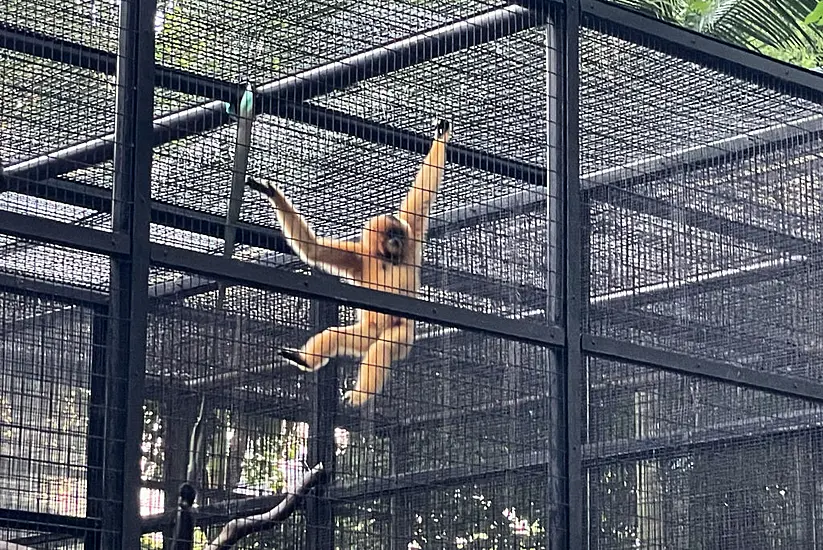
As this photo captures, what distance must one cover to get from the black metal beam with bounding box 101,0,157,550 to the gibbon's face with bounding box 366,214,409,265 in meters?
1.83

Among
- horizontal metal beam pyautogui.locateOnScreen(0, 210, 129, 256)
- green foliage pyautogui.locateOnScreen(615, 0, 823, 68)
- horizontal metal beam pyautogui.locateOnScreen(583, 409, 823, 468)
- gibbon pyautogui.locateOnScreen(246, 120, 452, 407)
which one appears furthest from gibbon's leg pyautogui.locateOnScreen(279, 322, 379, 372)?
green foliage pyautogui.locateOnScreen(615, 0, 823, 68)

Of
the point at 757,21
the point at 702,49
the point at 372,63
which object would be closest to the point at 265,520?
the point at 372,63

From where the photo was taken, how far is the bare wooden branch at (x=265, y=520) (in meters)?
4.52

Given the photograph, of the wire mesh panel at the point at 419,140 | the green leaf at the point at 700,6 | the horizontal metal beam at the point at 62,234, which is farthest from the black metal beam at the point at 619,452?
the green leaf at the point at 700,6

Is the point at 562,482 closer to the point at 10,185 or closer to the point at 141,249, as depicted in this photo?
the point at 141,249

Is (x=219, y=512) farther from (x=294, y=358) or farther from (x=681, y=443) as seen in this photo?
(x=681, y=443)

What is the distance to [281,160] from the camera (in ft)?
17.7

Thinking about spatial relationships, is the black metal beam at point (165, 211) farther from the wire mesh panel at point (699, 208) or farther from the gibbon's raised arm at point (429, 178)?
the wire mesh panel at point (699, 208)

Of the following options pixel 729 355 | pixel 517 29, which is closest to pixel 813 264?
pixel 729 355

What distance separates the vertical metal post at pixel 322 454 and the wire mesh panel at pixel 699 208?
1.00 meters

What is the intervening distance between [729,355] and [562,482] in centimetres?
108

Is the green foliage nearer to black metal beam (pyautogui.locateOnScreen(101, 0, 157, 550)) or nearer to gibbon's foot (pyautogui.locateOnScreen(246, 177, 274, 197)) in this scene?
gibbon's foot (pyautogui.locateOnScreen(246, 177, 274, 197))

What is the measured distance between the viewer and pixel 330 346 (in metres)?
5.57

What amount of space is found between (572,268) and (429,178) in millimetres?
A: 757
